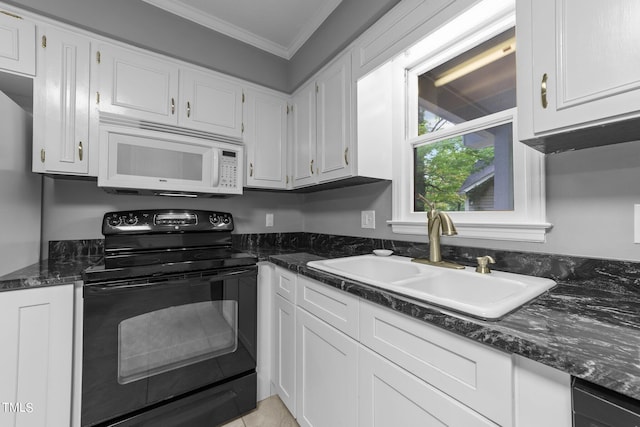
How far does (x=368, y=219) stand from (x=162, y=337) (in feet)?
4.63

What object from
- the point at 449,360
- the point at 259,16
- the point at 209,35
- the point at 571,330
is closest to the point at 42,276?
the point at 449,360

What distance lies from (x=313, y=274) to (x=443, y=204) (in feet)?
2.88

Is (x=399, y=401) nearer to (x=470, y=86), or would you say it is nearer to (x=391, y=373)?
(x=391, y=373)

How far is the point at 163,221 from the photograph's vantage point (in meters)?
1.69

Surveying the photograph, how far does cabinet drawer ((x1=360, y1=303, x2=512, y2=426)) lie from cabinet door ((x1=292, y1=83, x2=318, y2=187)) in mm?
1237

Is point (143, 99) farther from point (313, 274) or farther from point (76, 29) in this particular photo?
point (313, 274)

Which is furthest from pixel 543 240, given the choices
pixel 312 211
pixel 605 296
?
pixel 312 211

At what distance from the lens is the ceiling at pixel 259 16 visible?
173 cm

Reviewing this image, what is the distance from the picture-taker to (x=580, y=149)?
0.95m

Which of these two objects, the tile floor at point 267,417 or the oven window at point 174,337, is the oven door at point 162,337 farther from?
the tile floor at point 267,417

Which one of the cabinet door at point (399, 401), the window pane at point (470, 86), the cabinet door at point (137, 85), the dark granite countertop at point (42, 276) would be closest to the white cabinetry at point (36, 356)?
the dark granite countertop at point (42, 276)

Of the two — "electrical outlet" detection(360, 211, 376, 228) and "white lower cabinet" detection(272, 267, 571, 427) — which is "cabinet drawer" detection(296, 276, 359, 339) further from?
"electrical outlet" detection(360, 211, 376, 228)

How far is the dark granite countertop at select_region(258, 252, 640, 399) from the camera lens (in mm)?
464

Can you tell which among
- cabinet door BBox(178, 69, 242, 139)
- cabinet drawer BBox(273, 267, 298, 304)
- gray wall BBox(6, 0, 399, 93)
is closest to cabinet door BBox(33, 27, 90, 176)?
gray wall BBox(6, 0, 399, 93)
